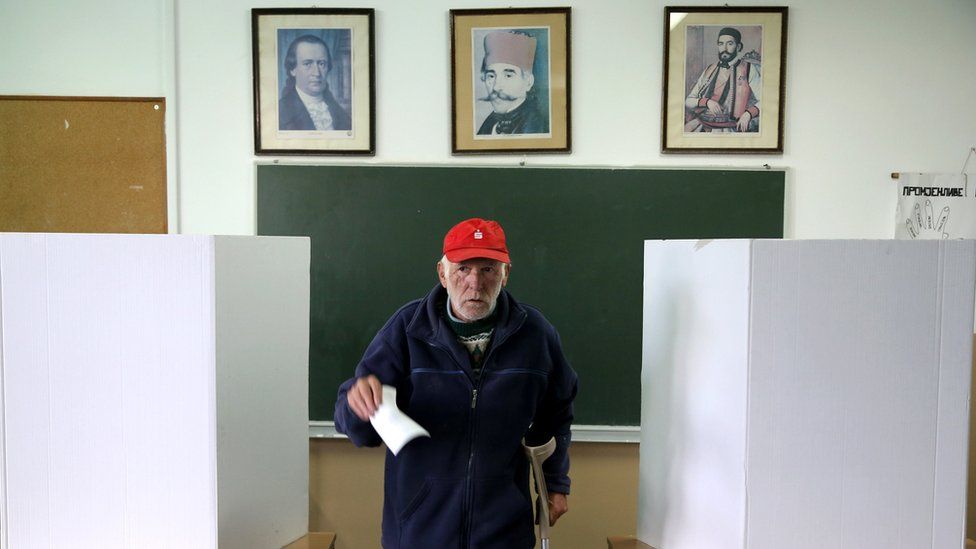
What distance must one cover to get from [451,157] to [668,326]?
125cm

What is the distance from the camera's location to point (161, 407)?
1209 millimetres

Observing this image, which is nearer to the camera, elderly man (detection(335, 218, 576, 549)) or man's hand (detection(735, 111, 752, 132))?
elderly man (detection(335, 218, 576, 549))

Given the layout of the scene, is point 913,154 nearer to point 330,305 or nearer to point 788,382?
point 788,382

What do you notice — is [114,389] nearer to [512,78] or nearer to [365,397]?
[365,397]

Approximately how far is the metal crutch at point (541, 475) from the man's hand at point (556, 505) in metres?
0.02

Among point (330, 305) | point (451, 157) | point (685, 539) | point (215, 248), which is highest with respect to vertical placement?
point (451, 157)

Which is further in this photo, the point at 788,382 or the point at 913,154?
the point at 913,154

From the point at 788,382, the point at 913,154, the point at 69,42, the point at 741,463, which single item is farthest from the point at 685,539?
the point at 69,42

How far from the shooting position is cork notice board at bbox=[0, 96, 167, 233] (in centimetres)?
227

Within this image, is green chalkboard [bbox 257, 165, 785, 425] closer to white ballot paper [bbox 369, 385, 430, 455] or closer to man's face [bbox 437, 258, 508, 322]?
man's face [bbox 437, 258, 508, 322]

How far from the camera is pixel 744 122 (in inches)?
89.1

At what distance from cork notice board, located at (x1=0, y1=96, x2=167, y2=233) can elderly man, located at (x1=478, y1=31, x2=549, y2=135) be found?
1.31 m

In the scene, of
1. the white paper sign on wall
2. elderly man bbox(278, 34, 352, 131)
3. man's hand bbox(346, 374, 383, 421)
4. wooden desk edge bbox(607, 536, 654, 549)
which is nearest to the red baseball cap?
man's hand bbox(346, 374, 383, 421)

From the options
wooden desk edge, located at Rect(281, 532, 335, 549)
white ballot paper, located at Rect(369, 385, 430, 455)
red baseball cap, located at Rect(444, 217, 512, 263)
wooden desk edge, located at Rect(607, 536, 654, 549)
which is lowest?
wooden desk edge, located at Rect(281, 532, 335, 549)
